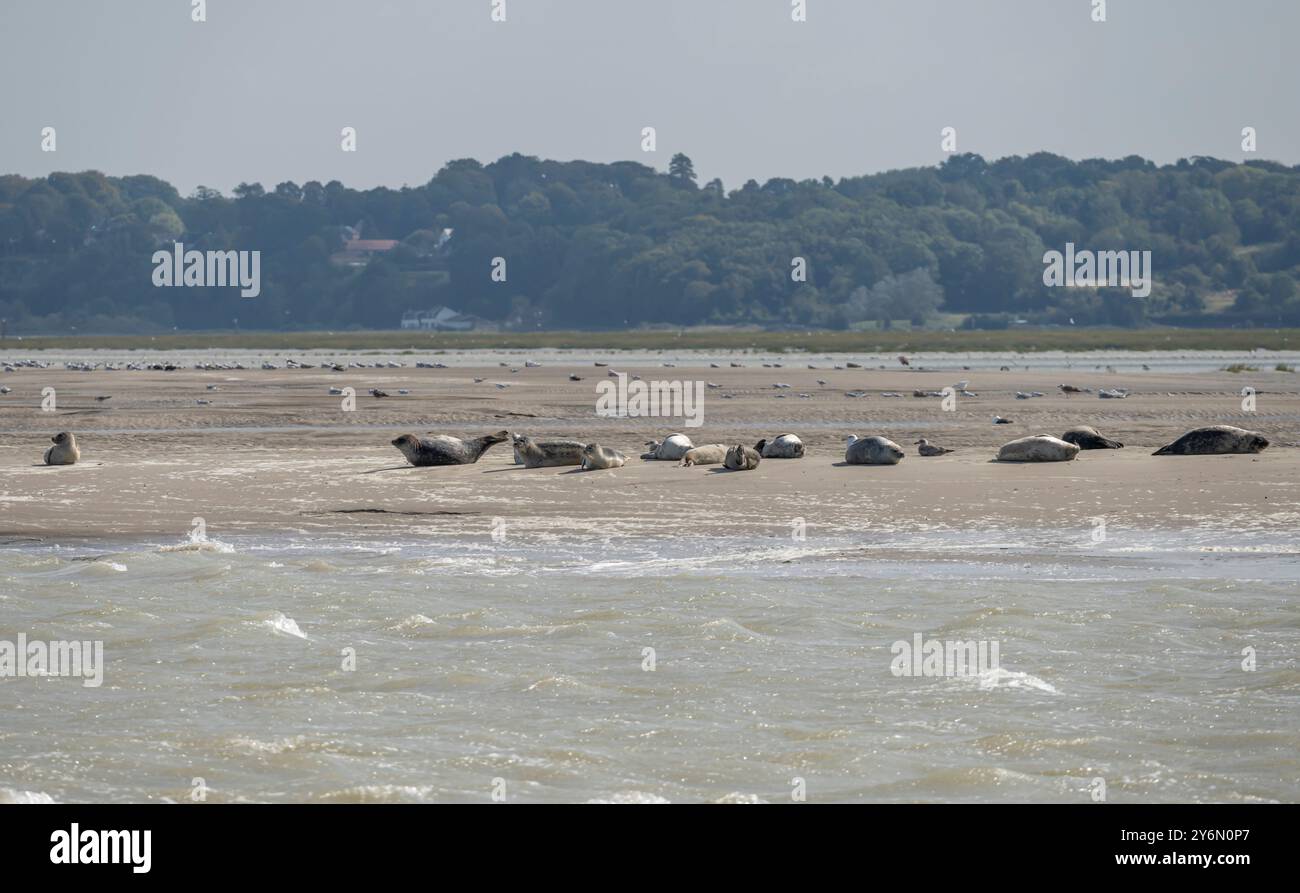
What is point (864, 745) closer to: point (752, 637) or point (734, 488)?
point (752, 637)

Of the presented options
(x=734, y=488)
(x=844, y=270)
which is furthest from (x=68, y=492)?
(x=844, y=270)

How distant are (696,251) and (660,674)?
124967 mm

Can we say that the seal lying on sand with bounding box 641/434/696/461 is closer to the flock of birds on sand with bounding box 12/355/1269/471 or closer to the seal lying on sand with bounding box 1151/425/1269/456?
the flock of birds on sand with bounding box 12/355/1269/471

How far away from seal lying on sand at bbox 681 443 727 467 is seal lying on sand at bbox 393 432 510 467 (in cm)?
243

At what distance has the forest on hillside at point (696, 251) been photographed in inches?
4894

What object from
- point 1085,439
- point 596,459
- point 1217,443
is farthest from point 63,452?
point 1217,443

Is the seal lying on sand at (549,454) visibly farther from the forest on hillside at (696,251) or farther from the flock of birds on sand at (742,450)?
the forest on hillside at (696,251)

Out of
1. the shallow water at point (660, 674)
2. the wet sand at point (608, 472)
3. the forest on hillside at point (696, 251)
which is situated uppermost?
the forest on hillside at point (696, 251)

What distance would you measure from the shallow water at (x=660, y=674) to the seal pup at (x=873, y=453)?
4489mm

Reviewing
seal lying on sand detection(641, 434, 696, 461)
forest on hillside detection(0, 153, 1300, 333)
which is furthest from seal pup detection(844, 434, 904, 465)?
forest on hillside detection(0, 153, 1300, 333)

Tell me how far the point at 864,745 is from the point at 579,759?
125 centimetres

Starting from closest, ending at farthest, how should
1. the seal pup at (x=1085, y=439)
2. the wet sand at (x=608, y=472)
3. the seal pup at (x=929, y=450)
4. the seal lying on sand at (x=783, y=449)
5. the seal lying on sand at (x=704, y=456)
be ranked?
1. the wet sand at (x=608, y=472)
2. the seal lying on sand at (x=704, y=456)
3. the seal lying on sand at (x=783, y=449)
4. the seal pup at (x=929, y=450)
5. the seal pup at (x=1085, y=439)

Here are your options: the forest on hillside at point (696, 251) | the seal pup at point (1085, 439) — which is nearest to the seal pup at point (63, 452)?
the seal pup at point (1085, 439)
